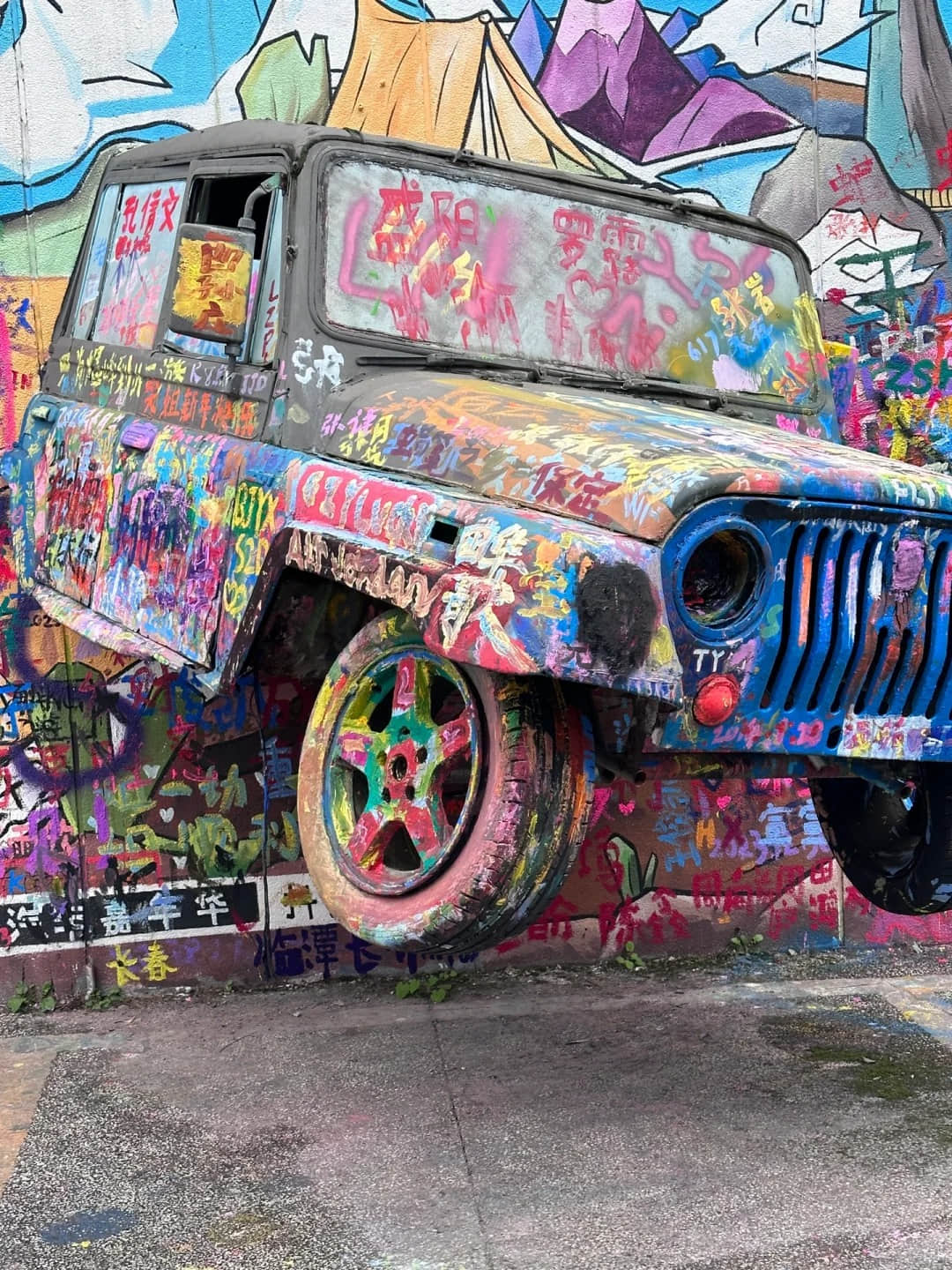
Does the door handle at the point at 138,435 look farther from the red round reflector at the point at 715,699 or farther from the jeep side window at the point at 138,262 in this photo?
the red round reflector at the point at 715,699

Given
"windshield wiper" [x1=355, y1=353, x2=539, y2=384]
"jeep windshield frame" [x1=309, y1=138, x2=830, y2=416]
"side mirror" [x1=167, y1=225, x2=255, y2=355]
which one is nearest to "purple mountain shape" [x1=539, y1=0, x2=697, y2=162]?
"jeep windshield frame" [x1=309, y1=138, x2=830, y2=416]

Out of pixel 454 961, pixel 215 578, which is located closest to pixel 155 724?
pixel 454 961

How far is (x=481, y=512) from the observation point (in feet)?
11.2

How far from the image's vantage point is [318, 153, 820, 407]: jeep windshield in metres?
4.40

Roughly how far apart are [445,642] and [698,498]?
2.14 ft

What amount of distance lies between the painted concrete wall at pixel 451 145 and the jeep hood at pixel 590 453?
1937 mm

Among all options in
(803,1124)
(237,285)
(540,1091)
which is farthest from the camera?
(540,1091)

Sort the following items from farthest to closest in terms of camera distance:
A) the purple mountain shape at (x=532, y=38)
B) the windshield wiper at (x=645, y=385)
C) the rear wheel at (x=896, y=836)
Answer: the purple mountain shape at (x=532, y=38)
the rear wheel at (x=896, y=836)
the windshield wiper at (x=645, y=385)

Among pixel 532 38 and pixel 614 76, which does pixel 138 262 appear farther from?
pixel 614 76

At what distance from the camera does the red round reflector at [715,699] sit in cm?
339

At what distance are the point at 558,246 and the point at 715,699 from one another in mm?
1944

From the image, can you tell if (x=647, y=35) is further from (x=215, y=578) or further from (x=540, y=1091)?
(x=540, y=1091)

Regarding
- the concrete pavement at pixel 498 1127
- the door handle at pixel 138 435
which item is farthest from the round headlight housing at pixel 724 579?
the door handle at pixel 138 435

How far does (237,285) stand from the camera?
4.14 metres
